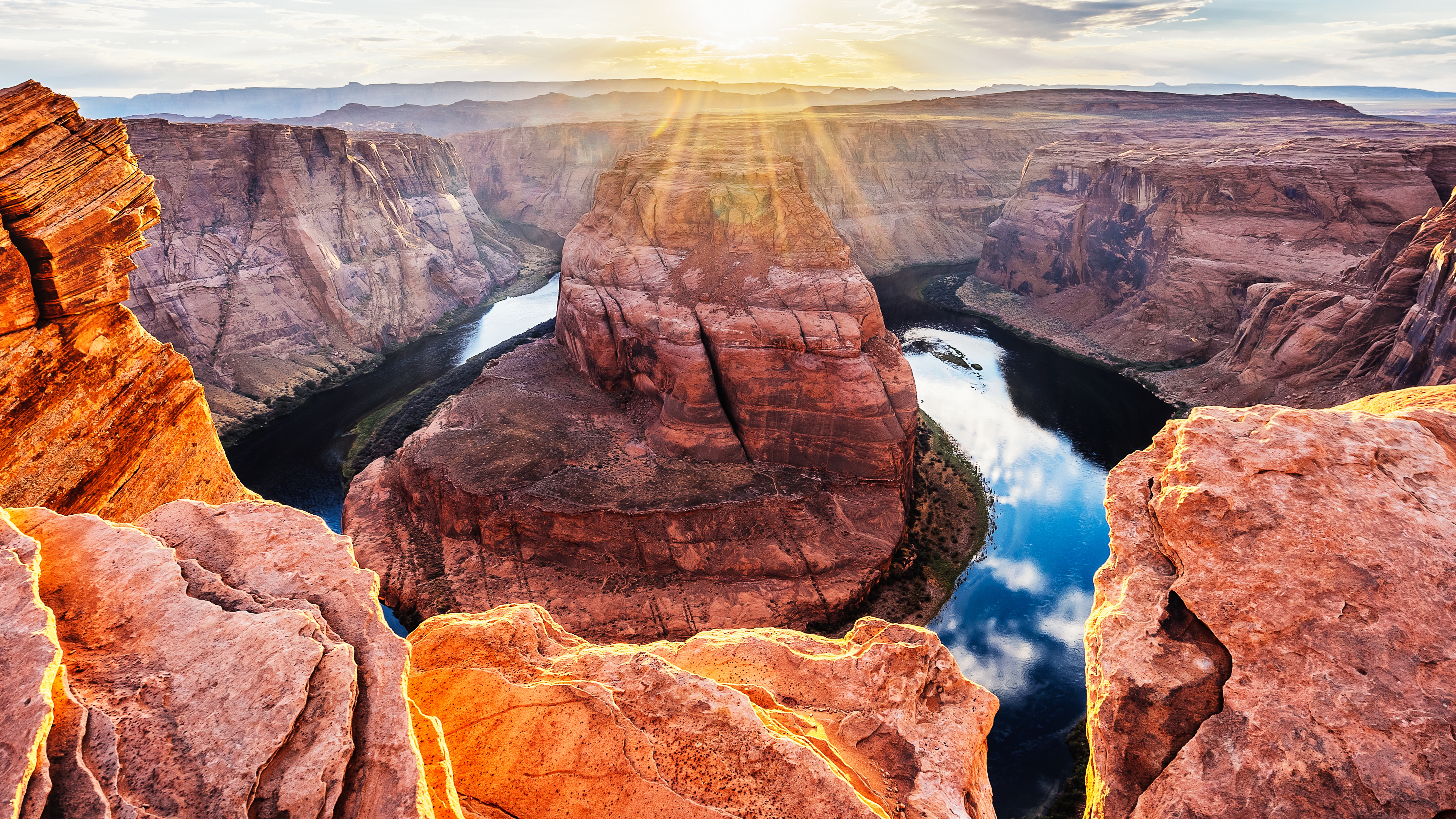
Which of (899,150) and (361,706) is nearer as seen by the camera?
(361,706)

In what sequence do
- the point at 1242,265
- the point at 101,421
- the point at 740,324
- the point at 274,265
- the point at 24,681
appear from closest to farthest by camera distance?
the point at 24,681
the point at 101,421
the point at 740,324
the point at 1242,265
the point at 274,265

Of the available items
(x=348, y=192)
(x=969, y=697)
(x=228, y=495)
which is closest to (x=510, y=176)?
(x=348, y=192)

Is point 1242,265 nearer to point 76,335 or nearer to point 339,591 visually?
point 339,591

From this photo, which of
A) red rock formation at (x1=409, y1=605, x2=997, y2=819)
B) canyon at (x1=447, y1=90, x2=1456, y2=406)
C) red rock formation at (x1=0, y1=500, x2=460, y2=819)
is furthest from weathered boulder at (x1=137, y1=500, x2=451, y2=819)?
canyon at (x1=447, y1=90, x2=1456, y2=406)

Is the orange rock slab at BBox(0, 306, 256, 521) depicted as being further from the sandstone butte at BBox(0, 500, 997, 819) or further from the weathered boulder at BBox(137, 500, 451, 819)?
the weathered boulder at BBox(137, 500, 451, 819)

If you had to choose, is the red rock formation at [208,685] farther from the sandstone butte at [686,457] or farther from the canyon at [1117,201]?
the canyon at [1117,201]

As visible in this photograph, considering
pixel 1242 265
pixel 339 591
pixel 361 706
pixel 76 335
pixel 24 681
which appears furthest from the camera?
pixel 1242 265

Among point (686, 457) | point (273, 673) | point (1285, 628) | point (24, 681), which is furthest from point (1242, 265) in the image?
point (24, 681)

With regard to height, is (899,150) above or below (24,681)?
above
